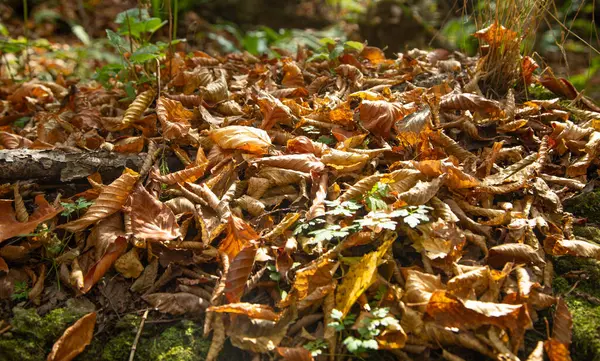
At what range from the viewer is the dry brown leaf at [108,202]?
2.10 meters

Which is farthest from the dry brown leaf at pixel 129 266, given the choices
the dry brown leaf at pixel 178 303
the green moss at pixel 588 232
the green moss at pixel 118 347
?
the green moss at pixel 588 232

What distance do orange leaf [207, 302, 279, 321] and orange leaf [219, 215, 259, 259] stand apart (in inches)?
9.2

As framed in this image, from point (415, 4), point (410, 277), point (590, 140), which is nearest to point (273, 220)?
point (410, 277)

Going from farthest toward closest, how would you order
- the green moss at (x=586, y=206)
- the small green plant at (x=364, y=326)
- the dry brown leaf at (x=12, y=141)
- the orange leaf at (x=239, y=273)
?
the dry brown leaf at (x=12, y=141)
the green moss at (x=586, y=206)
the orange leaf at (x=239, y=273)
the small green plant at (x=364, y=326)

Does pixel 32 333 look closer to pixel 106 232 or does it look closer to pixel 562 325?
pixel 106 232

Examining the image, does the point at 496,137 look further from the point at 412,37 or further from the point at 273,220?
the point at 412,37

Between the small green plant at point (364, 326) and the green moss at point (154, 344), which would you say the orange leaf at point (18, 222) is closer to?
the green moss at point (154, 344)

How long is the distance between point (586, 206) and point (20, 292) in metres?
2.39

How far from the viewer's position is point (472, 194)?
2.16 m

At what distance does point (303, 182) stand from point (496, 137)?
1.04 m

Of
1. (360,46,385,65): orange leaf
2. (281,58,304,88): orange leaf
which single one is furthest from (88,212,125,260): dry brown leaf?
(360,46,385,65): orange leaf

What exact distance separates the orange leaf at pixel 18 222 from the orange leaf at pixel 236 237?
2.27 ft

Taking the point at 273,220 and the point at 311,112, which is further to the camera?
the point at 311,112

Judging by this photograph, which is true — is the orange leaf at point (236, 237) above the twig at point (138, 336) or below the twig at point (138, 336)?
above
